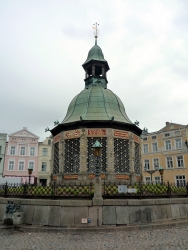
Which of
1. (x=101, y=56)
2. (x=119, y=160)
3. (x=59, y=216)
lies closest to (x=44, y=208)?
(x=59, y=216)

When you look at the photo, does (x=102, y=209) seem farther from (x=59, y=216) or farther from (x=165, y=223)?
(x=165, y=223)

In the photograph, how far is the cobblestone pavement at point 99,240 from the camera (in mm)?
7258

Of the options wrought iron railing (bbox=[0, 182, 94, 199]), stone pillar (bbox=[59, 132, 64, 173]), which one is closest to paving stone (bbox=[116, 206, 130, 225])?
wrought iron railing (bbox=[0, 182, 94, 199])

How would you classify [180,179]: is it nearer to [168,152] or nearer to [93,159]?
[168,152]

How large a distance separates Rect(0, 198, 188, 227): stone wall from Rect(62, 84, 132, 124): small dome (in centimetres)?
793

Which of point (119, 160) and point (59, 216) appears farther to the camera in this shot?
point (119, 160)

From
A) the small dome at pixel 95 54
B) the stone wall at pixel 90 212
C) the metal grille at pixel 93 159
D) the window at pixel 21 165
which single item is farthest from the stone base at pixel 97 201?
the window at pixel 21 165

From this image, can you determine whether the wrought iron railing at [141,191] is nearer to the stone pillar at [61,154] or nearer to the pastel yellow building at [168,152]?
the stone pillar at [61,154]

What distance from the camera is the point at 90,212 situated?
1013 cm

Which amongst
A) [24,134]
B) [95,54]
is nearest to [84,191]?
[95,54]

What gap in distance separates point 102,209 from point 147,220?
2.42 m

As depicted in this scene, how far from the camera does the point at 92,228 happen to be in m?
9.41

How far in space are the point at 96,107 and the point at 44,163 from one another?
32638mm

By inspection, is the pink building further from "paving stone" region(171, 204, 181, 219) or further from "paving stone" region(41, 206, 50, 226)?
"paving stone" region(171, 204, 181, 219)
